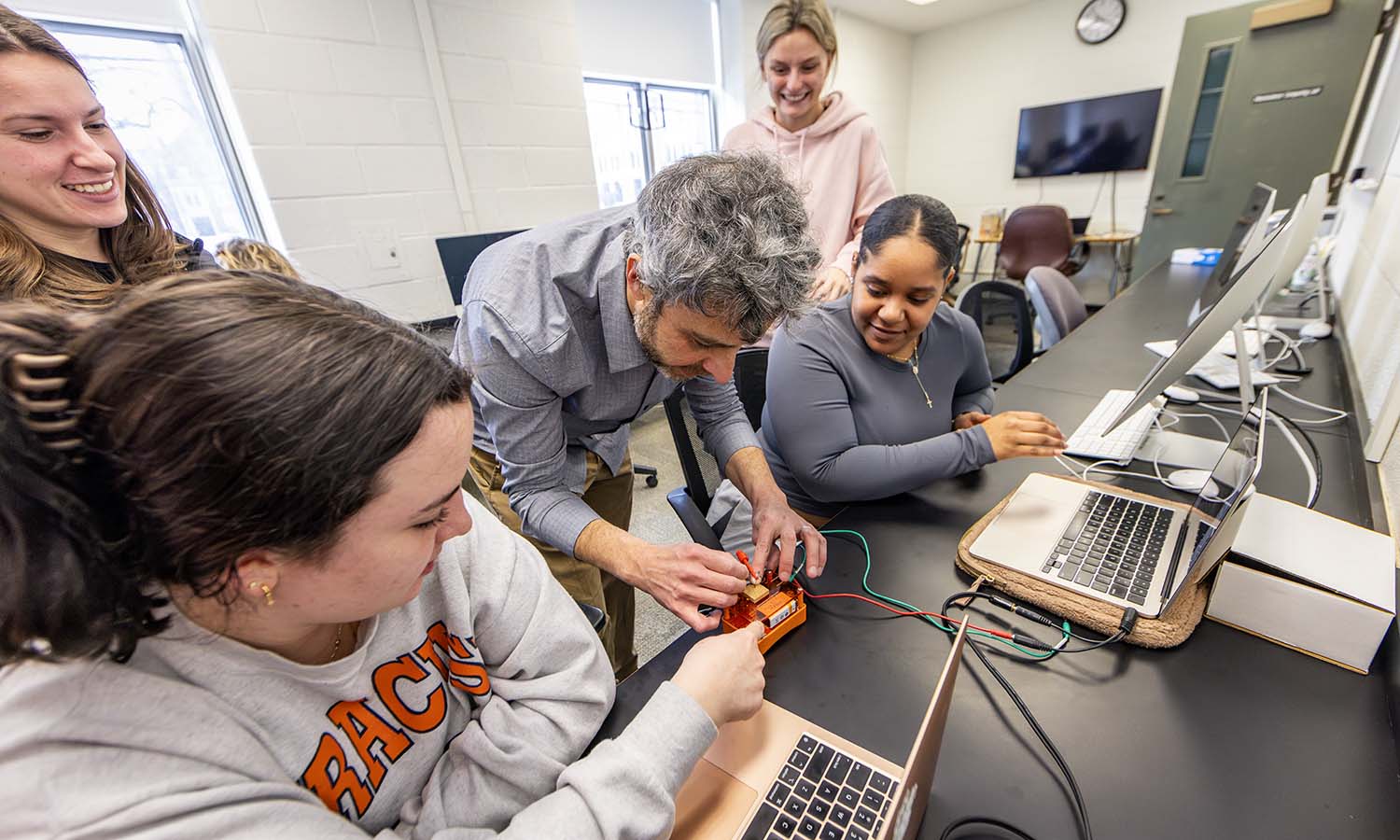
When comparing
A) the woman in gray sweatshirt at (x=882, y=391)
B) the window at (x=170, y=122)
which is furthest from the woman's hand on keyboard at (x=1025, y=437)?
the window at (x=170, y=122)

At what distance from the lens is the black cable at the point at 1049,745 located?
55 cm

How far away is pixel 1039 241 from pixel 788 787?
5264 millimetres

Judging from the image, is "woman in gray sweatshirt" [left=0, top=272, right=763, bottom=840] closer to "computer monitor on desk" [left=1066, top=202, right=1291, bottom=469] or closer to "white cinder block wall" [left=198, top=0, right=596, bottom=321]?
"computer monitor on desk" [left=1066, top=202, right=1291, bottom=469]

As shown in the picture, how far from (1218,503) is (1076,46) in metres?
6.11

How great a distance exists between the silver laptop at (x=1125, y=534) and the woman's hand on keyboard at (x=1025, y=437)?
6 cm

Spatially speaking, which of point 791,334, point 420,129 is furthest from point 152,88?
point 791,334

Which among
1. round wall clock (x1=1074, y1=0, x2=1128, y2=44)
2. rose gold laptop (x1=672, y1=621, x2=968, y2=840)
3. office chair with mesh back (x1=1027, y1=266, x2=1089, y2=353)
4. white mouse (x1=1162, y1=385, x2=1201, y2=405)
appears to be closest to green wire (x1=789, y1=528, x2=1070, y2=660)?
rose gold laptop (x1=672, y1=621, x2=968, y2=840)

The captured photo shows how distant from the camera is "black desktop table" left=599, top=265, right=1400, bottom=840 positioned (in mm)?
551

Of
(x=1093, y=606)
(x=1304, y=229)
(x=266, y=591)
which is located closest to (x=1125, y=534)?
(x=1093, y=606)

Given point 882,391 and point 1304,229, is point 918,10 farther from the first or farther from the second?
point 882,391

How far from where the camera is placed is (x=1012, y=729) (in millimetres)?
641

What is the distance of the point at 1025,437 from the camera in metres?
1.06

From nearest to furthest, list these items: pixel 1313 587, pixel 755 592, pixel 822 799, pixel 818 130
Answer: pixel 822 799 < pixel 1313 587 < pixel 755 592 < pixel 818 130

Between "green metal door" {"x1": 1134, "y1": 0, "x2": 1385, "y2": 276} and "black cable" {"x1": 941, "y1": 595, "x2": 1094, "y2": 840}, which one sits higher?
"green metal door" {"x1": 1134, "y1": 0, "x2": 1385, "y2": 276}
